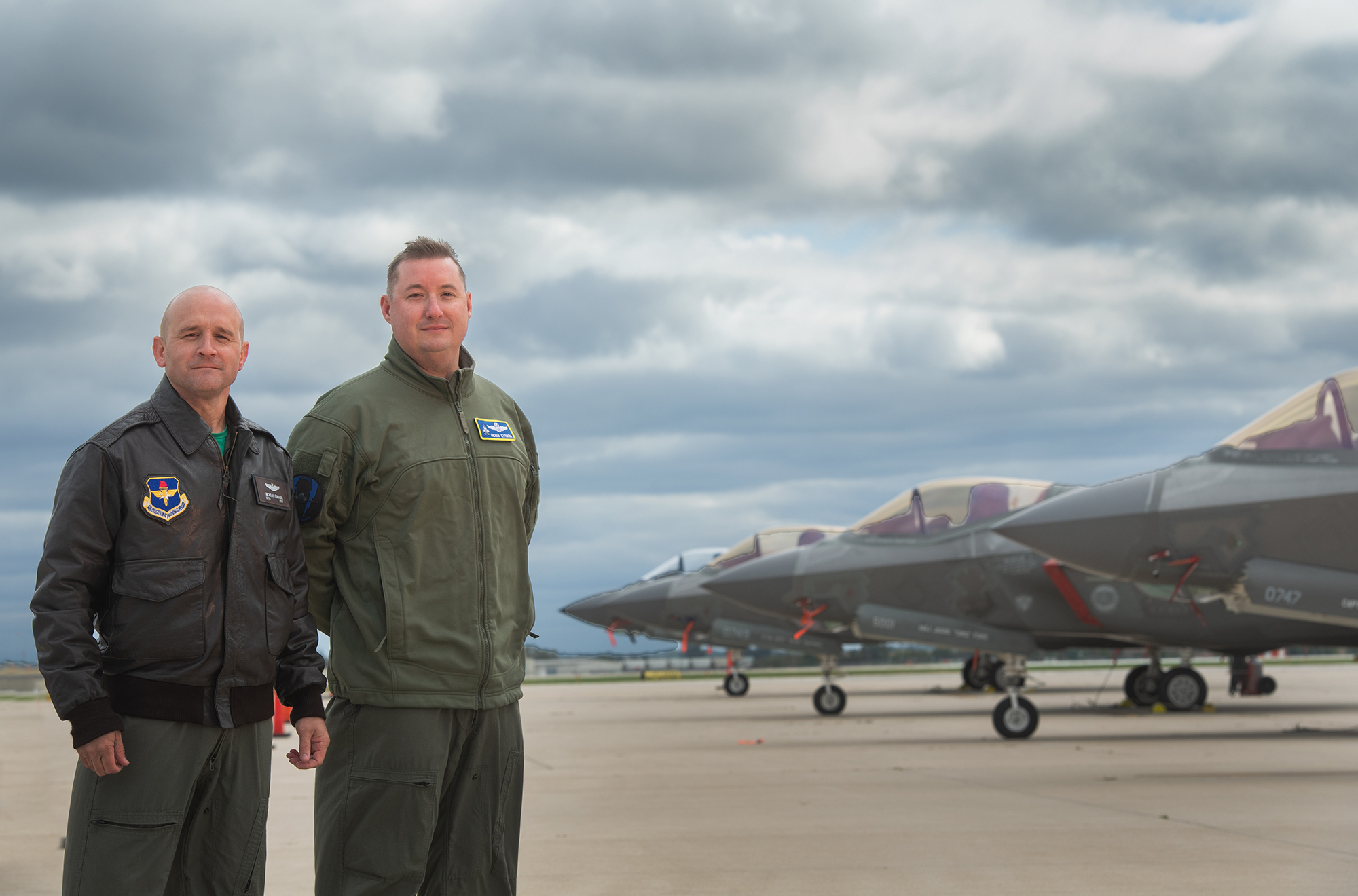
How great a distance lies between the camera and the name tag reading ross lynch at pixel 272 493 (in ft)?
9.45

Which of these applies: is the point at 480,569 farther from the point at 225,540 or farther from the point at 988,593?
the point at 988,593

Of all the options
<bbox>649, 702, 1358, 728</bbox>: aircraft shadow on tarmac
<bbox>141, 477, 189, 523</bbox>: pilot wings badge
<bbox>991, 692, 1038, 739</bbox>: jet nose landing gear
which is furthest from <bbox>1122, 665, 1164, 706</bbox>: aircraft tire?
<bbox>141, 477, 189, 523</bbox>: pilot wings badge

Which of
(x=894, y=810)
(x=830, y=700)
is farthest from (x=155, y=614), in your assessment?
(x=830, y=700)

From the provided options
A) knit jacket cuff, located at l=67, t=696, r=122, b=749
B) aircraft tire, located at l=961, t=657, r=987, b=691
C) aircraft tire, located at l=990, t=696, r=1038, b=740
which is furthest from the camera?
aircraft tire, located at l=961, t=657, r=987, b=691

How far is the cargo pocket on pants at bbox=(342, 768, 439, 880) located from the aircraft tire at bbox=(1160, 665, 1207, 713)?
16.5 metres

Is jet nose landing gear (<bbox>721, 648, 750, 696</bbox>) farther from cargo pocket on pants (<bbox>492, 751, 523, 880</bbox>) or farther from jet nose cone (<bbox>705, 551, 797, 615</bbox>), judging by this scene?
cargo pocket on pants (<bbox>492, 751, 523, 880</bbox>)

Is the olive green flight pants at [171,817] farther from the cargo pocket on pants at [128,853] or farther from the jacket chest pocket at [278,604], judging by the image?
the jacket chest pocket at [278,604]

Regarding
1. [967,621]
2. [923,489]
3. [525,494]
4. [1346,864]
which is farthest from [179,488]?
[923,489]

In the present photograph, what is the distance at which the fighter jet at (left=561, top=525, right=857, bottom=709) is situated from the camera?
2348 centimetres

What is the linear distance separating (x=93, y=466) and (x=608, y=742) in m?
11.7

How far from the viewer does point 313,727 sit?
2.94m

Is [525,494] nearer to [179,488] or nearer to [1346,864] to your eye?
[179,488]

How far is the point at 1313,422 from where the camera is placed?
9180 mm

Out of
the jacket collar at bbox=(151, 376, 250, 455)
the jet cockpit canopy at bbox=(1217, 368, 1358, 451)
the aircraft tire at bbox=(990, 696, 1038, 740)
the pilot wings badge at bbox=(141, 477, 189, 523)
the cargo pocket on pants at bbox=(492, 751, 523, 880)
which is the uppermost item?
the jet cockpit canopy at bbox=(1217, 368, 1358, 451)
